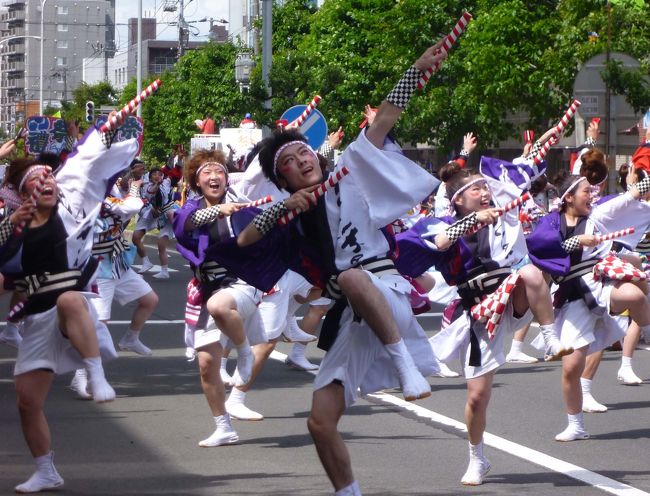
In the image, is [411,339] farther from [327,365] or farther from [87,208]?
[87,208]

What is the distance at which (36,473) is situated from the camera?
23.6 feet

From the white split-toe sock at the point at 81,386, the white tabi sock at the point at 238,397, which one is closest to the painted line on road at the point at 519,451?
the white tabi sock at the point at 238,397

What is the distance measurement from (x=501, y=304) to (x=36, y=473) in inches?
111

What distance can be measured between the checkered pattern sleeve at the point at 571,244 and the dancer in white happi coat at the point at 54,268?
3267 millimetres

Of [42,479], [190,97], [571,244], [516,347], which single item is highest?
[571,244]

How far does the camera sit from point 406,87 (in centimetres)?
589

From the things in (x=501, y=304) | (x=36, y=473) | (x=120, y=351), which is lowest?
(x=120, y=351)

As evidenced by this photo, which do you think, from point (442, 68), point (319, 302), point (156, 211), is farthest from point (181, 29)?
point (319, 302)

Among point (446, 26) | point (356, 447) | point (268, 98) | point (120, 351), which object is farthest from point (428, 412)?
point (446, 26)

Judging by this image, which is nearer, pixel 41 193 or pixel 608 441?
pixel 41 193

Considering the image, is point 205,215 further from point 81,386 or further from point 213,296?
point 81,386

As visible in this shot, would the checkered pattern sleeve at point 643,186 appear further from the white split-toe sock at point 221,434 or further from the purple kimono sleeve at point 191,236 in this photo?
the white split-toe sock at point 221,434

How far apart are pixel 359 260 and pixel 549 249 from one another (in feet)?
10.6

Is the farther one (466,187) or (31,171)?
(466,187)
